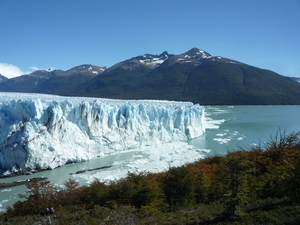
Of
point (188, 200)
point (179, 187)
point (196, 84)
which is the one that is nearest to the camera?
point (188, 200)

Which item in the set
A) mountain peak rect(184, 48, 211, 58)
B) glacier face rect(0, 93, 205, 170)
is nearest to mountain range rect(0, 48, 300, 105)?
mountain peak rect(184, 48, 211, 58)

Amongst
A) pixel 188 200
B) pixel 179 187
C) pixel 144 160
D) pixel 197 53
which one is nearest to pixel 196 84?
pixel 197 53

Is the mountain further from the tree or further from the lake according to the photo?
the tree

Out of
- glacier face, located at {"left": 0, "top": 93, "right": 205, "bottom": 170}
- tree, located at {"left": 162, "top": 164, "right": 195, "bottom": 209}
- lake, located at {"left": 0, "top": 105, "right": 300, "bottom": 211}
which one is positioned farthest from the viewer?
glacier face, located at {"left": 0, "top": 93, "right": 205, "bottom": 170}

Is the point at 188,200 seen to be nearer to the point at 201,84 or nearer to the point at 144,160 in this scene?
the point at 144,160

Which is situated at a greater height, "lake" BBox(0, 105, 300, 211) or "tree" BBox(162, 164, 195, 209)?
"tree" BBox(162, 164, 195, 209)

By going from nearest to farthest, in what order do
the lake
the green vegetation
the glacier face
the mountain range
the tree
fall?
the green vegetation < the tree < the lake < the glacier face < the mountain range
